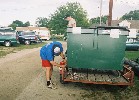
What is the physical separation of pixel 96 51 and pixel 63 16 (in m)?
58.6

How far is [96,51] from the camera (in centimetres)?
752

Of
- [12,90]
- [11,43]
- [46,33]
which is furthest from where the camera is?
[46,33]

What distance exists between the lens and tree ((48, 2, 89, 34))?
65812mm

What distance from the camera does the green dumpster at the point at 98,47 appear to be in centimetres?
738

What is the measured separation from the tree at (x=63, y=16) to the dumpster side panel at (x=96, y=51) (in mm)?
55578

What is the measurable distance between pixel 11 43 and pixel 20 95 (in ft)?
64.2

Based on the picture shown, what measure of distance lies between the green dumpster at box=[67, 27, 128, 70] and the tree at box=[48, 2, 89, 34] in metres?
55.6

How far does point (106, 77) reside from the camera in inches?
314

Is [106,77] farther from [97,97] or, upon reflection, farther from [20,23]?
[20,23]

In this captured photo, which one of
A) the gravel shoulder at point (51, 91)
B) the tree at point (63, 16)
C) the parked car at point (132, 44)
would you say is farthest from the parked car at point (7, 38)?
the tree at point (63, 16)

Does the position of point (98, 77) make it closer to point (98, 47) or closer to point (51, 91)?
point (98, 47)

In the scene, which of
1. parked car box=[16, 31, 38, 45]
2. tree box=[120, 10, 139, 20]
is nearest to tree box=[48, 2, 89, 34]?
parked car box=[16, 31, 38, 45]

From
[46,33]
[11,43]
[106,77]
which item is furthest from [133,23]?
[106,77]

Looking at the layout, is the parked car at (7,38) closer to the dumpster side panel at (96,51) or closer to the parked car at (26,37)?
the parked car at (26,37)
